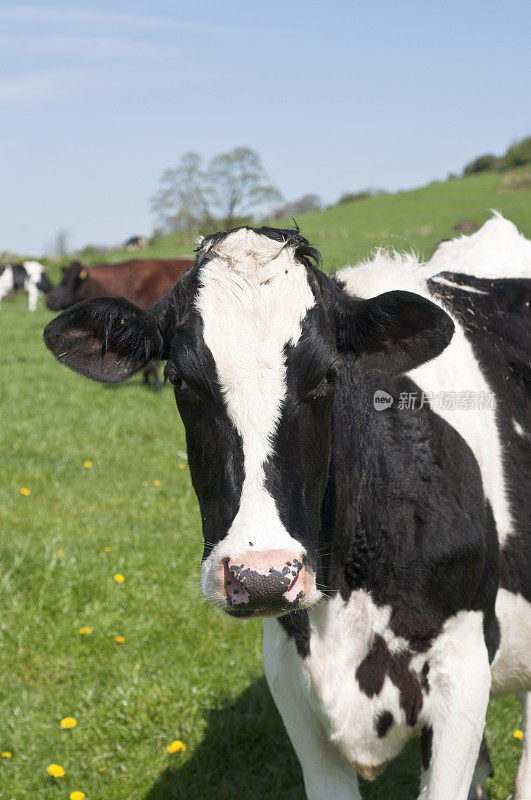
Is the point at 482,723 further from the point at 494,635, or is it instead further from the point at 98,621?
the point at 98,621

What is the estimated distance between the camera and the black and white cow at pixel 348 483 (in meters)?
2.34

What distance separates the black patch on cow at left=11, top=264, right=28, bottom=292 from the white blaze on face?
3228 centimetres

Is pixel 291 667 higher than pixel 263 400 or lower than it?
lower

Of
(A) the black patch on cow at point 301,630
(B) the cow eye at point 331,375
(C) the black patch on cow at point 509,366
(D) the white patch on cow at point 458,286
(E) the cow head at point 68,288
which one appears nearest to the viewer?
(B) the cow eye at point 331,375

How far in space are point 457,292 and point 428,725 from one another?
170 centimetres

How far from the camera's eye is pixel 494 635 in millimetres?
2992

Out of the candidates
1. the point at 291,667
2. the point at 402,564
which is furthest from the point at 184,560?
the point at 402,564

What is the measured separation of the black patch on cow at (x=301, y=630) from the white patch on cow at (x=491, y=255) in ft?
5.83

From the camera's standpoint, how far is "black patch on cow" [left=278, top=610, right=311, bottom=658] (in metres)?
2.87

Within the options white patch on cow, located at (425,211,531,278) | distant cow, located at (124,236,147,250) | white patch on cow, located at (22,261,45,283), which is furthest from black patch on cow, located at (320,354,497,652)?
distant cow, located at (124,236,147,250)

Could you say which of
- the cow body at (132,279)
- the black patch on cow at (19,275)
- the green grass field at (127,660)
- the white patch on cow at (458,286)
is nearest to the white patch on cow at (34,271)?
the black patch on cow at (19,275)

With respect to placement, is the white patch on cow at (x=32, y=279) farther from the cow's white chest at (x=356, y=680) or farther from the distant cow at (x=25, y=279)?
the cow's white chest at (x=356, y=680)

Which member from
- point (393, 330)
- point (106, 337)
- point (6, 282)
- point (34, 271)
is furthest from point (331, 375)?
point (6, 282)

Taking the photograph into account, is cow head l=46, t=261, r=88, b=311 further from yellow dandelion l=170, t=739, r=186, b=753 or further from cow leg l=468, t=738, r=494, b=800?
cow leg l=468, t=738, r=494, b=800
